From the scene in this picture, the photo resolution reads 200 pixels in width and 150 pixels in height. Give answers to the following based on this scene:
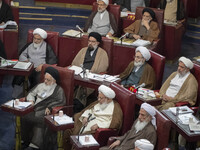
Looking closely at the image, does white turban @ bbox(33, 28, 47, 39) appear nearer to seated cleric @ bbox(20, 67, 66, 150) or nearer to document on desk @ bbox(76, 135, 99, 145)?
seated cleric @ bbox(20, 67, 66, 150)

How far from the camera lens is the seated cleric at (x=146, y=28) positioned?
8906 mm

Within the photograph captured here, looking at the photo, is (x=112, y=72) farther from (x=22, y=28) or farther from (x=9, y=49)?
(x=22, y=28)

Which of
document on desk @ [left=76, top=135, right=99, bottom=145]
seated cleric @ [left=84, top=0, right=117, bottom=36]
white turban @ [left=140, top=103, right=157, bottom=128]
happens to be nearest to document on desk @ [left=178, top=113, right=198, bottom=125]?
white turban @ [left=140, top=103, right=157, bottom=128]

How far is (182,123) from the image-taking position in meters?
6.02

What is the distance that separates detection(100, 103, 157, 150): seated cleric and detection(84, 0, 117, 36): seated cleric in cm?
369

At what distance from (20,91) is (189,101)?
3148 millimetres

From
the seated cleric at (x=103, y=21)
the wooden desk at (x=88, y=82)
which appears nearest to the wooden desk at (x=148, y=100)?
the wooden desk at (x=88, y=82)

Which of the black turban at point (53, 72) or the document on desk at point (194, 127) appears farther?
the black turban at point (53, 72)

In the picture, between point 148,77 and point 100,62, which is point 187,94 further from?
point 100,62

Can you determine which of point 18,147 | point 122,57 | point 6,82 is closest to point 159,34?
point 122,57

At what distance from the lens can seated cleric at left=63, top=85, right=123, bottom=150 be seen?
6332 mm

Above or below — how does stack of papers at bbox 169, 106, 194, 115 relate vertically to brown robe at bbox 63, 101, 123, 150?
above

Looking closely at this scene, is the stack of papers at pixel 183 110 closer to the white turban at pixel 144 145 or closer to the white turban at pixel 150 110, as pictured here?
the white turban at pixel 150 110

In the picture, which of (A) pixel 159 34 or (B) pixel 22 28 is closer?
(A) pixel 159 34
